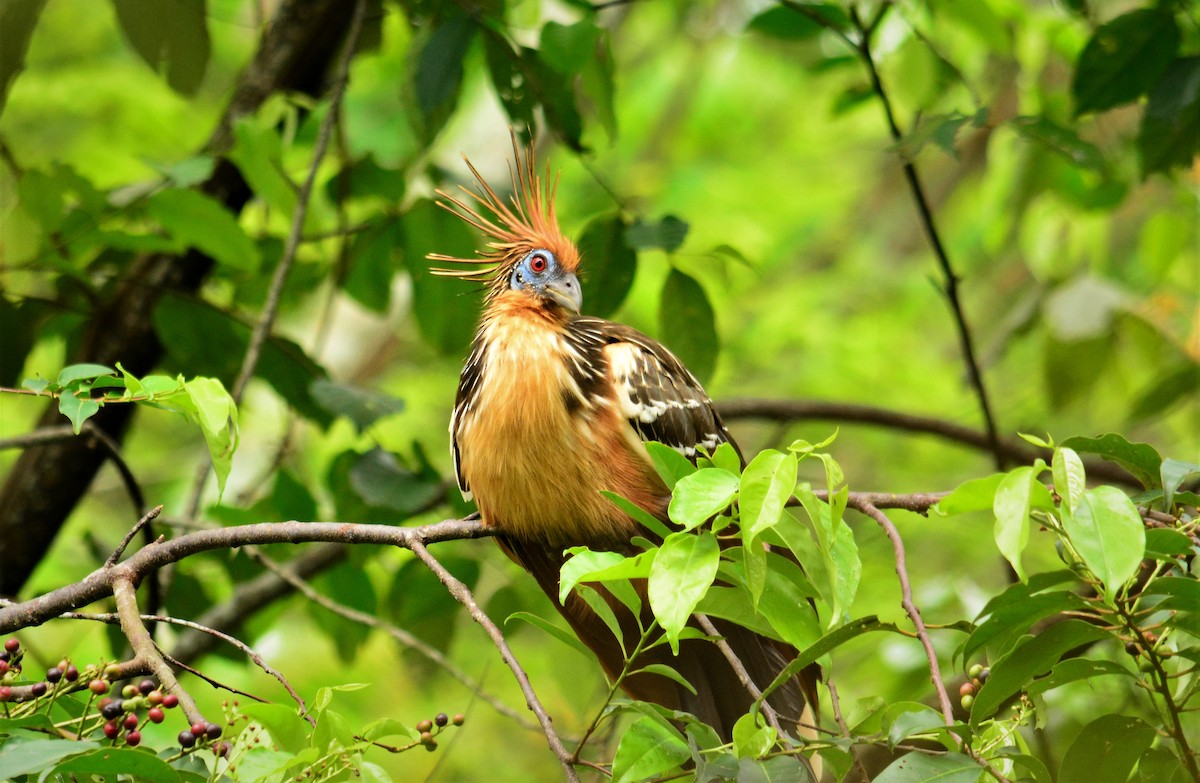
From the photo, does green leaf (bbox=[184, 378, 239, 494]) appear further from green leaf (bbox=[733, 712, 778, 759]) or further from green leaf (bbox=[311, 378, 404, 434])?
green leaf (bbox=[311, 378, 404, 434])

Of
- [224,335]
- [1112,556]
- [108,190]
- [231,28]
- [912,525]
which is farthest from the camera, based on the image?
[231,28]

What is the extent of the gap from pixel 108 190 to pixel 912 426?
9.11 feet

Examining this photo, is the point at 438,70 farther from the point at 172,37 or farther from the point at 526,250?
the point at 172,37

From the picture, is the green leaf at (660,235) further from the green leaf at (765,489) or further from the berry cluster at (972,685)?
the green leaf at (765,489)

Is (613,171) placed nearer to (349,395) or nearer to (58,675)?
(349,395)

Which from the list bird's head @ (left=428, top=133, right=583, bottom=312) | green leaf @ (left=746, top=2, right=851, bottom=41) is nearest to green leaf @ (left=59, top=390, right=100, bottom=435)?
bird's head @ (left=428, top=133, right=583, bottom=312)

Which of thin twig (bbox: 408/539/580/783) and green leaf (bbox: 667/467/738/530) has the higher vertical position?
green leaf (bbox: 667/467/738/530)

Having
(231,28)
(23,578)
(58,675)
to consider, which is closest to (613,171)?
(231,28)

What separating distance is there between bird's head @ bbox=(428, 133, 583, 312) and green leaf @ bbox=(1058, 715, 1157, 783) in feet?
5.59

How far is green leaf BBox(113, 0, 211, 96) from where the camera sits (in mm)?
2926

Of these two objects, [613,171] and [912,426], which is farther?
[613,171]

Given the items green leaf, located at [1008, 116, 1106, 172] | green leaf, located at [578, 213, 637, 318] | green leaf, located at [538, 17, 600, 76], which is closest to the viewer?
green leaf, located at [1008, 116, 1106, 172]

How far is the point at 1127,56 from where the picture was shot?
3025mm

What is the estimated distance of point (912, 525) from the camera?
568cm
